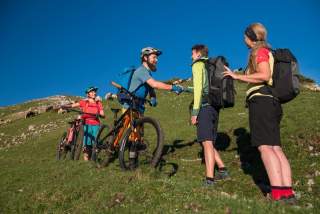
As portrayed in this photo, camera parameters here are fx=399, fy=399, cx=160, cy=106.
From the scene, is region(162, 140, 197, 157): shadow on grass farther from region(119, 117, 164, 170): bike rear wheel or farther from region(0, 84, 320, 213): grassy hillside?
region(119, 117, 164, 170): bike rear wheel

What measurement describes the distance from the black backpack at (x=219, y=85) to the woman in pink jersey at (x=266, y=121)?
1.53m

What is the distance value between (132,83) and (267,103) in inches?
176

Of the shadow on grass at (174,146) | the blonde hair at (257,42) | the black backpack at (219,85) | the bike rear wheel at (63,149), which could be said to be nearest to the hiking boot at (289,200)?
the blonde hair at (257,42)

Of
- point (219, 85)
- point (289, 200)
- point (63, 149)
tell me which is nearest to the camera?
point (289, 200)

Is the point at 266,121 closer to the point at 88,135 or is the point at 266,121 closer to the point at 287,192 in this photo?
the point at 287,192

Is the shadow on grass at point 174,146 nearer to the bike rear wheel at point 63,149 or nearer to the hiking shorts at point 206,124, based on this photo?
the bike rear wheel at point 63,149

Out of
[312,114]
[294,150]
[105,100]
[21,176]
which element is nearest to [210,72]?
[294,150]

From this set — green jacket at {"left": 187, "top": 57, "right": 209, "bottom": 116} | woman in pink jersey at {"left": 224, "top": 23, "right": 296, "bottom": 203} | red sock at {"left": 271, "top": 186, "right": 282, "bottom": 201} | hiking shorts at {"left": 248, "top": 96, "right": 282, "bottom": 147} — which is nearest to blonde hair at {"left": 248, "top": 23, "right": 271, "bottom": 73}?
woman in pink jersey at {"left": 224, "top": 23, "right": 296, "bottom": 203}

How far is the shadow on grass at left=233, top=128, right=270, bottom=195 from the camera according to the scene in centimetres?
1128

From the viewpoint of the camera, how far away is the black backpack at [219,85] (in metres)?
10.2

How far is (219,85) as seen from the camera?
10.4 metres

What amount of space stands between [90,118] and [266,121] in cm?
1062

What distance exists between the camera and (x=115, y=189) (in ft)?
28.9

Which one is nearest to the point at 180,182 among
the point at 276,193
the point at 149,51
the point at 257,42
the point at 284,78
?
the point at 276,193
